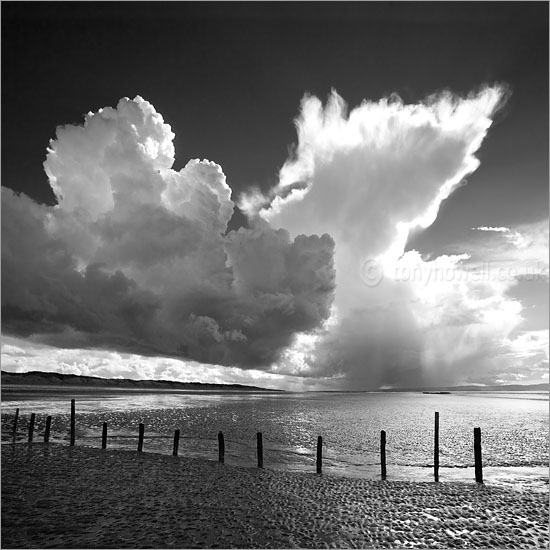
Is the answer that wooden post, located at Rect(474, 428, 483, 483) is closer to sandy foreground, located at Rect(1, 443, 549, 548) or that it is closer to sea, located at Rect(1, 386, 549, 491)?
sandy foreground, located at Rect(1, 443, 549, 548)

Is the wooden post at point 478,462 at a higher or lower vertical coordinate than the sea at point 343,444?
higher

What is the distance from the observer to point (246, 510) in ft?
53.7

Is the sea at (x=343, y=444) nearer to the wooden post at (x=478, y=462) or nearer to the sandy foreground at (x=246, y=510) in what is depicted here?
the wooden post at (x=478, y=462)

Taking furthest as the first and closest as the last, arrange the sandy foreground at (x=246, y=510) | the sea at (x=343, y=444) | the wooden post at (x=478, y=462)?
the sea at (x=343, y=444) → the wooden post at (x=478, y=462) → the sandy foreground at (x=246, y=510)

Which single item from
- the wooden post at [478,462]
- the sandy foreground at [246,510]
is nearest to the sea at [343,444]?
the wooden post at [478,462]

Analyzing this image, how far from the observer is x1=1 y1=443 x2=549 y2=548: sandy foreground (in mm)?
13391

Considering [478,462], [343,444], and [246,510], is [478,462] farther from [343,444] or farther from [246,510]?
[343,444]

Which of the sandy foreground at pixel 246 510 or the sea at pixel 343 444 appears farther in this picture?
the sea at pixel 343 444

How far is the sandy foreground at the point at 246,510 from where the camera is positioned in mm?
13391

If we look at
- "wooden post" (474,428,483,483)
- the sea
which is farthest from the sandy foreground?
the sea

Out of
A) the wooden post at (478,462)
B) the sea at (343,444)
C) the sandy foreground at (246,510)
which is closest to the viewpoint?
the sandy foreground at (246,510)

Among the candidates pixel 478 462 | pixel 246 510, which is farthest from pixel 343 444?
pixel 246 510

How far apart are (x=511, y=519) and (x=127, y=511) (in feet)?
47.9

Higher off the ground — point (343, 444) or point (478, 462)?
point (478, 462)
